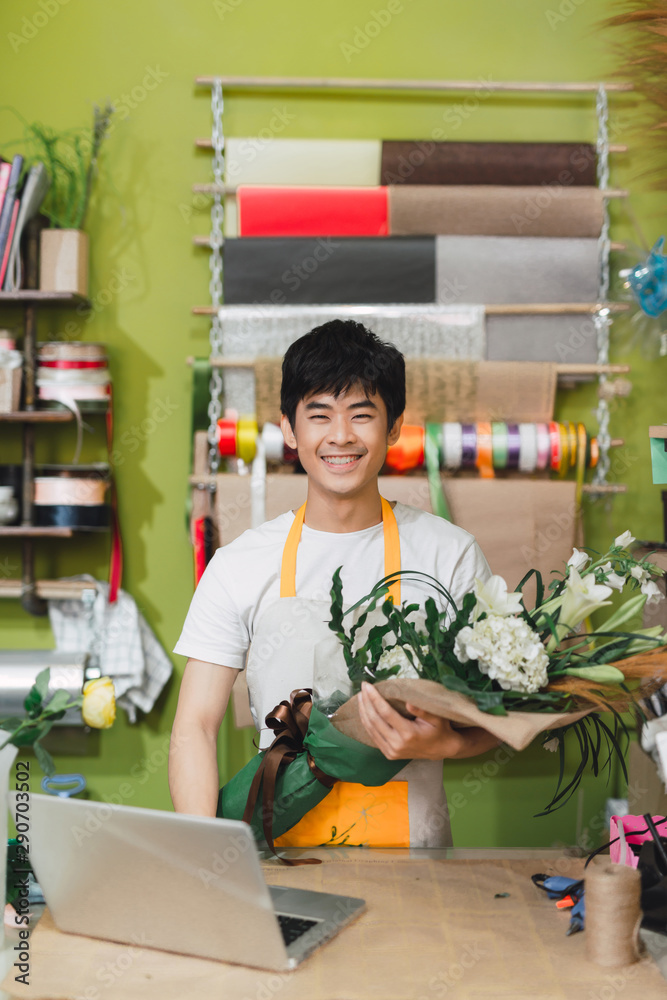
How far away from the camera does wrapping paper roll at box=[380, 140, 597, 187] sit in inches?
99.1

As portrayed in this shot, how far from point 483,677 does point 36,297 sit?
179 cm

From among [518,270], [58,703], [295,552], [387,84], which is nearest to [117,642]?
[295,552]

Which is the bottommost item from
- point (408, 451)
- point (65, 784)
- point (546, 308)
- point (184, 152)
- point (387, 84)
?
point (65, 784)

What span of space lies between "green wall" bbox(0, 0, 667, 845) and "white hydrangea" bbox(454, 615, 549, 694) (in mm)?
1641

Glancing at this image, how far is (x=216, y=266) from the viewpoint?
2537mm

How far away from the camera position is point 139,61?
256cm

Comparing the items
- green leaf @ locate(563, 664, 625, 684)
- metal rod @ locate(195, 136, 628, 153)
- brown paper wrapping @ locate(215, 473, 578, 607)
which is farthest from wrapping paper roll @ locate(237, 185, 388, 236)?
green leaf @ locate(563, 664, 625, 684)

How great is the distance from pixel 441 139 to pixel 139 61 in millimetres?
888

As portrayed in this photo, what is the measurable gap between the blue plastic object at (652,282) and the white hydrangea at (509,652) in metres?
1.52

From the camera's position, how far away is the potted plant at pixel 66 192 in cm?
242

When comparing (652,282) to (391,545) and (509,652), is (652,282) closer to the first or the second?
(391,545)

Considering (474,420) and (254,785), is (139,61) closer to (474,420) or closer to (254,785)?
(474,420)

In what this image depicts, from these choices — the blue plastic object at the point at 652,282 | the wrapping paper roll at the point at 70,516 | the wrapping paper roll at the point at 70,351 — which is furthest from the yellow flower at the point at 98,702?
the blue plastic object at the point at 652,282

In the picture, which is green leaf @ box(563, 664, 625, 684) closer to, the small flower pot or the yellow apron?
the yellow apron
